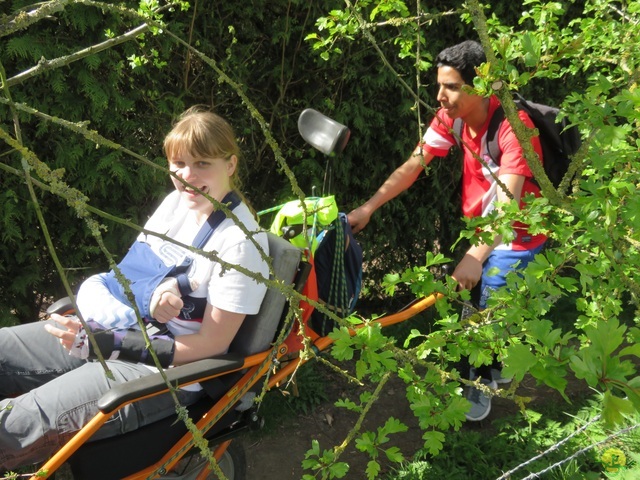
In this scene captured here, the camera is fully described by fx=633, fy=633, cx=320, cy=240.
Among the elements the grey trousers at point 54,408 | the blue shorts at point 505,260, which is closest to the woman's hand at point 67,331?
the grey trousers at point 54,408

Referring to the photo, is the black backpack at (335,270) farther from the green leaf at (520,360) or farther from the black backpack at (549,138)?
the green leaf at (520,360)

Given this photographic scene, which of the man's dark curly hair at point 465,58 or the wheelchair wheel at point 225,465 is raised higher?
the man's dark curly hair at point 465,58

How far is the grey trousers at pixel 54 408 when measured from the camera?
1.97 m

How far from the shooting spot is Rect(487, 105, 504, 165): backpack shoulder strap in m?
2.68

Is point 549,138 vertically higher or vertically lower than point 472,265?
higher

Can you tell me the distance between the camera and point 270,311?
7.31 ft

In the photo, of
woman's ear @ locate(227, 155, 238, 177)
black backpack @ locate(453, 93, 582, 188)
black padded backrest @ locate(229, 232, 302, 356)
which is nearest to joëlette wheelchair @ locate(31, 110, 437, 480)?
black padded backrest @ locate(229, 232, 302, 356)

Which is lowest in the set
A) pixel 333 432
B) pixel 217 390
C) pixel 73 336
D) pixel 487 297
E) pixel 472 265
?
pixel 333 432

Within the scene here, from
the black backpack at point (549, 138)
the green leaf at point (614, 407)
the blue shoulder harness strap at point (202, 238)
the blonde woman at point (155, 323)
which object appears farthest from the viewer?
the black backpack at point (549, 138)

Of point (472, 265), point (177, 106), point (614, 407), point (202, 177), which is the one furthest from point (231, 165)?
point (614, 407)

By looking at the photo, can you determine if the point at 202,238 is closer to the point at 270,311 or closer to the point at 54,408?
the point at 270,311

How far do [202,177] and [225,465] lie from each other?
1211 mm

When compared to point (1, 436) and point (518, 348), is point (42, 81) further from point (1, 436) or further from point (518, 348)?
point (518, 348)

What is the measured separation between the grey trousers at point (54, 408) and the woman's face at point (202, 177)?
2.07 ft
